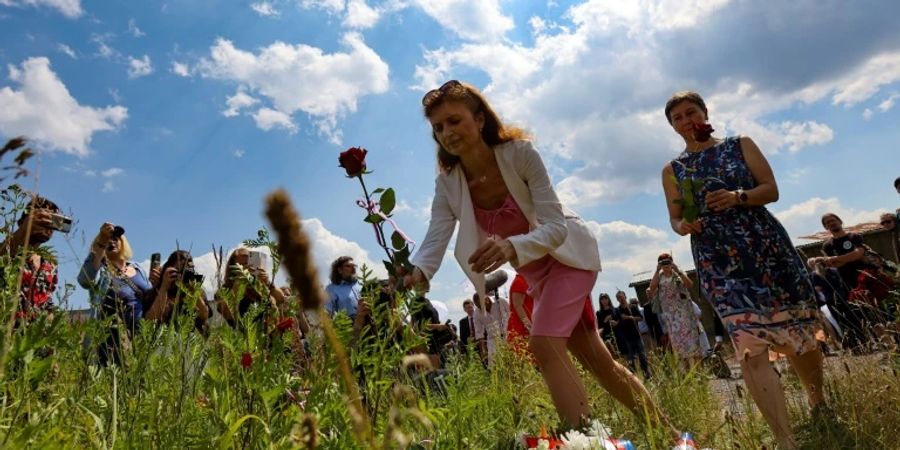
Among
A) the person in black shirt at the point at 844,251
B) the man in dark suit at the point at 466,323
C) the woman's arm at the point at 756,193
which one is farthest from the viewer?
the man in dark suit at the point at 466,323

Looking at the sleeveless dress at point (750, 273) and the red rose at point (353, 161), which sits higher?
the red rose at point (353, 161)

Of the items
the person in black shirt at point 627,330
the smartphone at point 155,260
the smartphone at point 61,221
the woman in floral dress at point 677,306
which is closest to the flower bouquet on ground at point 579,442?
the smartphone at point 61,221

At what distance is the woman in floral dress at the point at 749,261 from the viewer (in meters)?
2.88

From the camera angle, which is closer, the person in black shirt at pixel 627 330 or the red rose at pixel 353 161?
the red rose at pixel 353 161

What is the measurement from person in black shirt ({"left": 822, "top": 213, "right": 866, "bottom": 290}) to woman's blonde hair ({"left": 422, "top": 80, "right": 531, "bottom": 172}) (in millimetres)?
5379

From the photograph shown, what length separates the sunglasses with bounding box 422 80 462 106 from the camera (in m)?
2.95

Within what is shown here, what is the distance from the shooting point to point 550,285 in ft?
9.39

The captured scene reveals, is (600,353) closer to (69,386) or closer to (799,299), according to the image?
(799,299)

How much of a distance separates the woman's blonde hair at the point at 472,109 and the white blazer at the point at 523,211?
Result: 6 centimetres

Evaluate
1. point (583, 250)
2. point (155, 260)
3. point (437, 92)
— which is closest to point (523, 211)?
point (583, 250)

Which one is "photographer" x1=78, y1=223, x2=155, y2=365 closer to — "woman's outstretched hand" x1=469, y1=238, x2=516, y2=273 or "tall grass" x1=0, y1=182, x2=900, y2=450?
"tall grass" x1=0, y1=182, x2=900, y2=450

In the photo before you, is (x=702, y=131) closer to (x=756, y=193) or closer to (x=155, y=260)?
(x=756, y=193)

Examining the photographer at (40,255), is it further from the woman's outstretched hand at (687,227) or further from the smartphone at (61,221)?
the woman's outstretched hand at (687,227)

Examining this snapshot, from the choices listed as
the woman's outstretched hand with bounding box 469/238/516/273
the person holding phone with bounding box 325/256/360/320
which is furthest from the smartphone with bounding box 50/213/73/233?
the person holding phone with bounding box 325/256/360/320
